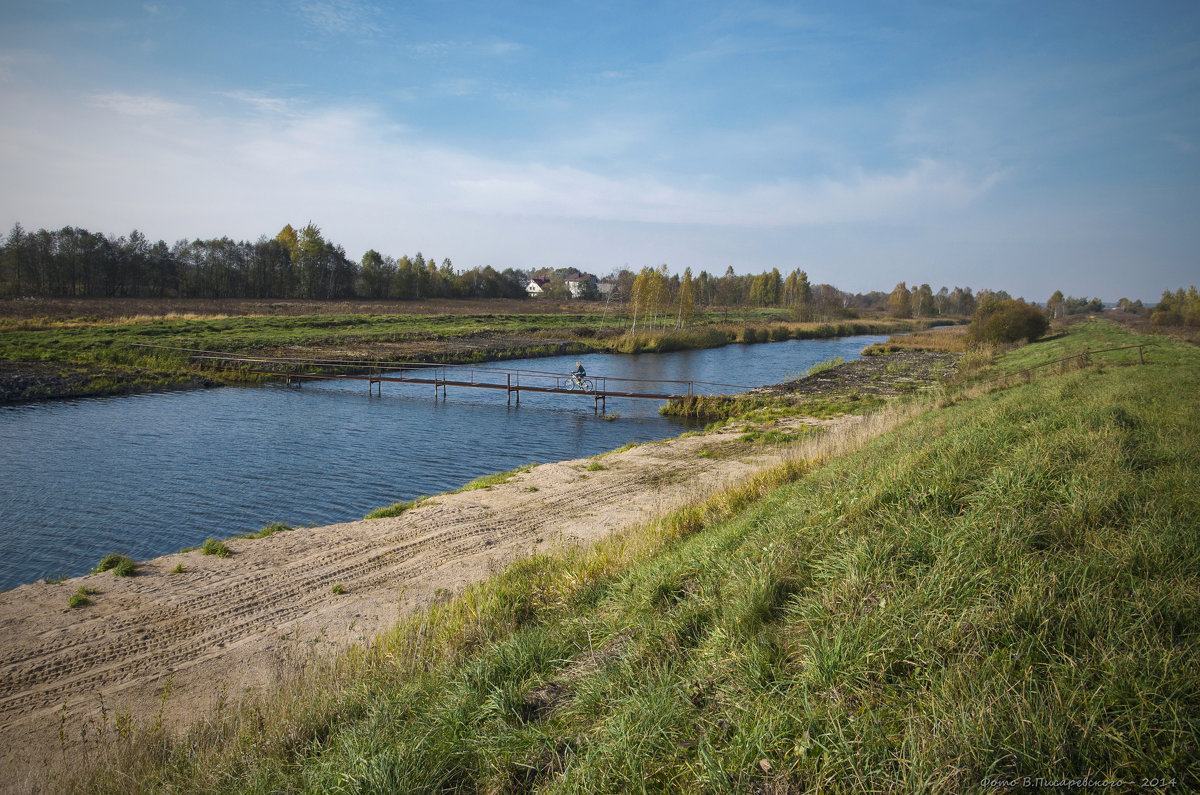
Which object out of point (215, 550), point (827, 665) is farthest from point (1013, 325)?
point (215, 550)

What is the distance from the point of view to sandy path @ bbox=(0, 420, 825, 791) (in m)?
7.06

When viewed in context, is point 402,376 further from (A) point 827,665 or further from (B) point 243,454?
(A) point 827,665

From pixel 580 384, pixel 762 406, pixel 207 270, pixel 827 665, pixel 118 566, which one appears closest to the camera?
pixel 827 665

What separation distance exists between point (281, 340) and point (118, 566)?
4549 cm

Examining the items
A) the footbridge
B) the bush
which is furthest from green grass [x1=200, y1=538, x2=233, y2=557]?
the bush

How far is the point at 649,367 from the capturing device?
5269cm

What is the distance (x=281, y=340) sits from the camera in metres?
51.4

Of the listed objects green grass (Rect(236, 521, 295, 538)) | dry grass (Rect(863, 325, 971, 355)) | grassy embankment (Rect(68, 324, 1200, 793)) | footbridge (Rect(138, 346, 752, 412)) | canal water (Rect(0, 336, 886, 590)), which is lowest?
canal water (Rect(0, 336, 886, 590))

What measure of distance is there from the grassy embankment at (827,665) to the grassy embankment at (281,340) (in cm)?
3664

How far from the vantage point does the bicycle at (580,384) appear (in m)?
35.6

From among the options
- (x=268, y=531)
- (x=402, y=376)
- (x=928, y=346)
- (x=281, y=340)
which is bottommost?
(x=268, y=531)

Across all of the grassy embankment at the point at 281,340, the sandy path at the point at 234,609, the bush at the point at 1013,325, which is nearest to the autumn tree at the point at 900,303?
the grassy embankment at the point at 281,340

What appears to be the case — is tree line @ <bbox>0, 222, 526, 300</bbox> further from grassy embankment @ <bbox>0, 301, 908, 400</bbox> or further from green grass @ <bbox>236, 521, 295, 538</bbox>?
green grass @ <bbox>236, 521, 295, 538</bbox>

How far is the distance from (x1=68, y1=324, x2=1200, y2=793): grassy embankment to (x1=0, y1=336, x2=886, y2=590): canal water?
10.6 metres
